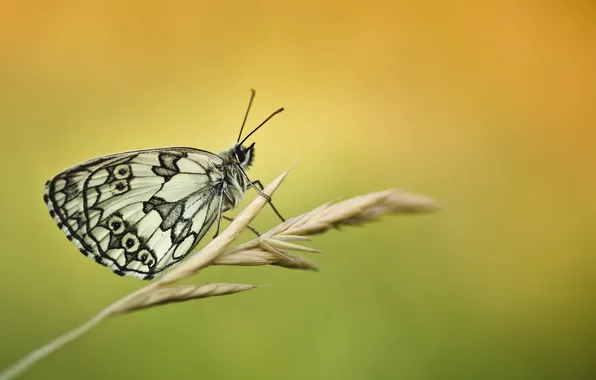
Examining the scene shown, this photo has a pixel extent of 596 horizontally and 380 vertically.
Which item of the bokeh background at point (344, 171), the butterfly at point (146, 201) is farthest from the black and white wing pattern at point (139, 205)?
the bokeh background at point (344, 171)

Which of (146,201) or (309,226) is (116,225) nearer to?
(146,201)

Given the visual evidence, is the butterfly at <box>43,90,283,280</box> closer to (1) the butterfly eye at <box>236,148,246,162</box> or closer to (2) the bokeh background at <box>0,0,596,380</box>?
(1) the butterfly eye at <box>236,148,246,162</box>

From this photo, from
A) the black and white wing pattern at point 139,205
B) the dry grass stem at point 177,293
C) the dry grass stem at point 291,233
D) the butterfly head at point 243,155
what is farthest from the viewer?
the butterfly head at point 243,155

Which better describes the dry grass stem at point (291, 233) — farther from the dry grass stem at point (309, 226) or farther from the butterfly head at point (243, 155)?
the butterfly head at point (243, 155)

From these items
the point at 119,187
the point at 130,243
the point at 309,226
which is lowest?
the point at 309,226

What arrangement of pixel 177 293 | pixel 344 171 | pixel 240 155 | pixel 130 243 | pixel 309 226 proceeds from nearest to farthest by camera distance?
pixel 177 293
pixel 309 226
pixel 130 243
pixel 240 155
pixel 344 171

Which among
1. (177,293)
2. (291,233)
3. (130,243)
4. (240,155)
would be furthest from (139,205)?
(177,293)

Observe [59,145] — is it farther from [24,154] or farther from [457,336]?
[457,336]

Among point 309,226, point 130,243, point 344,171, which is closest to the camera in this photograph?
point 309,226

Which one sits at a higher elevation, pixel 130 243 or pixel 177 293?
pixel 130 243
